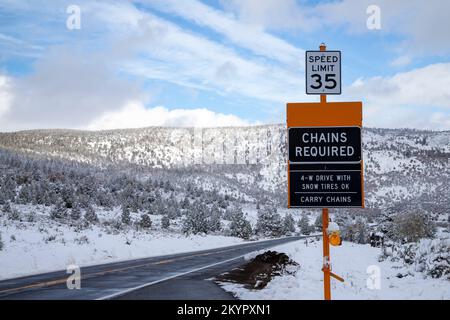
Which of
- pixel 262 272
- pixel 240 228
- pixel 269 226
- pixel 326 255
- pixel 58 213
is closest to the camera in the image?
pixel 326 255

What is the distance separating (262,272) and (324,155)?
7874 mm

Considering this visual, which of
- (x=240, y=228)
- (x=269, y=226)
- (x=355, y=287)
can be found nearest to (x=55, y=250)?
(x=355, y=287)

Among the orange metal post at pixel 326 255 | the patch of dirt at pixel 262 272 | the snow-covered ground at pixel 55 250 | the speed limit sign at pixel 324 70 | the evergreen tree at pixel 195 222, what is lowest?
the evergreen tree at pixel 195 222

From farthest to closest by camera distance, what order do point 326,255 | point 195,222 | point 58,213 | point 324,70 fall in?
point 195,222, point 58,213, point 324,70, point 326,255

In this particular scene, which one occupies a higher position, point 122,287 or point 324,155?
point 324,155

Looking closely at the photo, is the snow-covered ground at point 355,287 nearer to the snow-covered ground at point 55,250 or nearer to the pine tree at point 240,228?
the snow-covered ground at point 55,250

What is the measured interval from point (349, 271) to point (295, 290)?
16.4 feet

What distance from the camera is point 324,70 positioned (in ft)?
27.3

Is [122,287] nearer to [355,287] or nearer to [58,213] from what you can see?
[355,287]

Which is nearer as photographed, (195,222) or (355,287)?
(355,287)

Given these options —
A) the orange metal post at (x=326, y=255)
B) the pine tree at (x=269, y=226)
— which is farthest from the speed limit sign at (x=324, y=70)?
the pine tree at (x=269, y=226)

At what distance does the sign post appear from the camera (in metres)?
7.80

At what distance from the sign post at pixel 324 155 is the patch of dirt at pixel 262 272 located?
4695 millimetres

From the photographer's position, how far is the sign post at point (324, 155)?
25.6 feet
